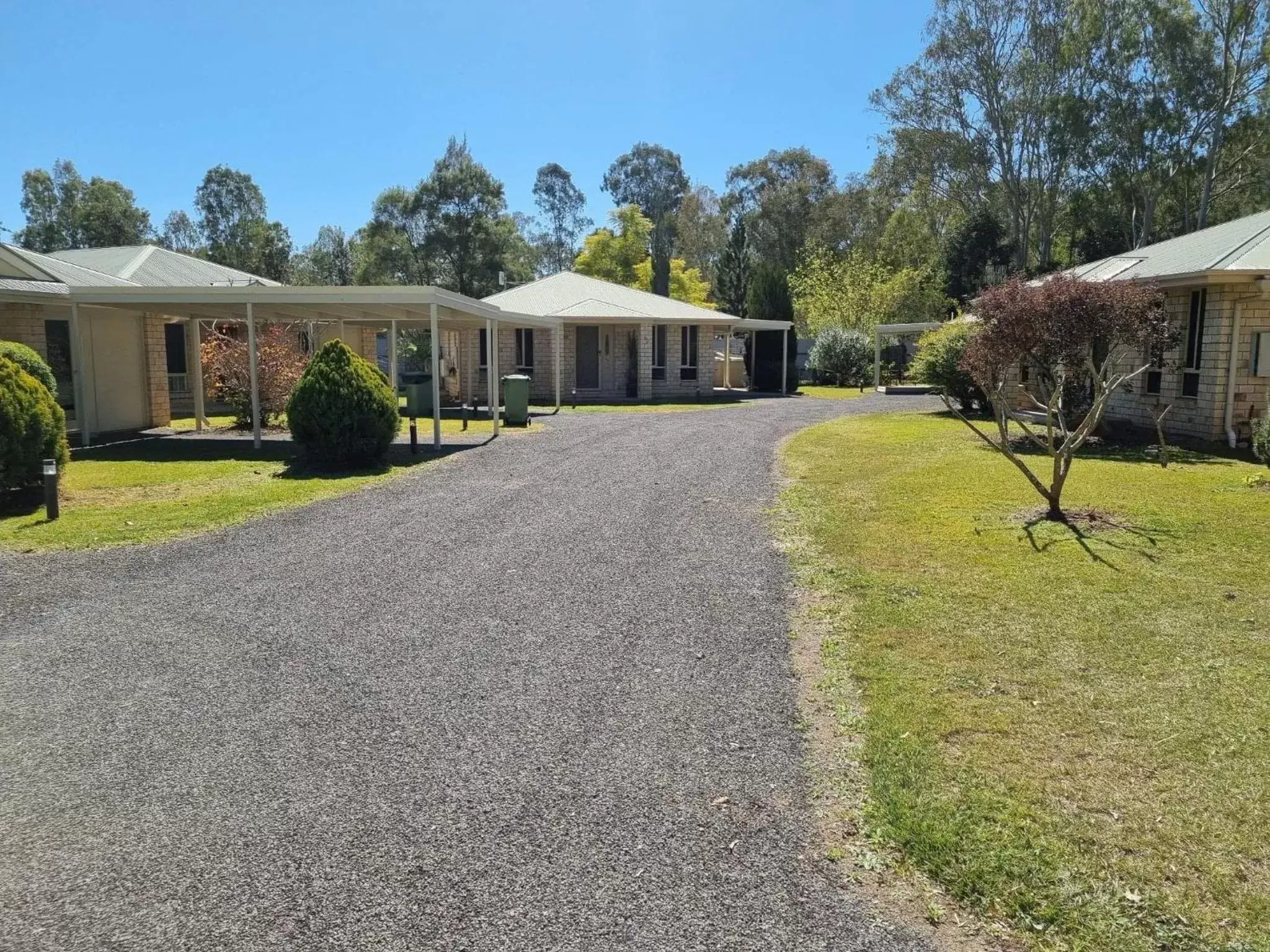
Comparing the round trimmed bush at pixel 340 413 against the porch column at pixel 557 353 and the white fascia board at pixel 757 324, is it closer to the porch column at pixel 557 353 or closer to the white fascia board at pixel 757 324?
the porch column at pixel 557 353

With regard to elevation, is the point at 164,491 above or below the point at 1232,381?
below

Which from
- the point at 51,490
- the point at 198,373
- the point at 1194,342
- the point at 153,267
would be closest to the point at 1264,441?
the point at 1194,342

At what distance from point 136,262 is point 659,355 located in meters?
14.5

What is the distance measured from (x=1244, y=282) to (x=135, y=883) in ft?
51.5

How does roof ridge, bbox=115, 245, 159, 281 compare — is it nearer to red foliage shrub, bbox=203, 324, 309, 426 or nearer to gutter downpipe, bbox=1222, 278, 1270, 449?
red foliage shrub, bbox=203, 324, 309, 426

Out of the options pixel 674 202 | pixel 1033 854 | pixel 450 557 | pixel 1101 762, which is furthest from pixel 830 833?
pixel 674 202

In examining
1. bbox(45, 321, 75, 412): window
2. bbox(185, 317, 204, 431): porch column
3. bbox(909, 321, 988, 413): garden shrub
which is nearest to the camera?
bbox(45, 321, 75, 412): window

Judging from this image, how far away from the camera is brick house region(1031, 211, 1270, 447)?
13.7 meters

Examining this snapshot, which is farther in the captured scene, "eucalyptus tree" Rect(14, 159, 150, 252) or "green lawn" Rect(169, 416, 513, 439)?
"eucalyptus tree" Rect(14, 159, 150, 252)

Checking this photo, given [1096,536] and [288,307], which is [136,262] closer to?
[288,307]

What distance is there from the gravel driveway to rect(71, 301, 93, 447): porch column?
29.8 feet

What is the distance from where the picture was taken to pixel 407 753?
13.4 ft

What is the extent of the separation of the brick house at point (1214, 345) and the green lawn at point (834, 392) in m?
12.2

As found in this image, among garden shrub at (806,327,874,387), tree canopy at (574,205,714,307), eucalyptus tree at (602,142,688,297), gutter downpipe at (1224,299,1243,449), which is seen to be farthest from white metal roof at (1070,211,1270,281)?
eucalyptus tree at (602,142,688,297)
